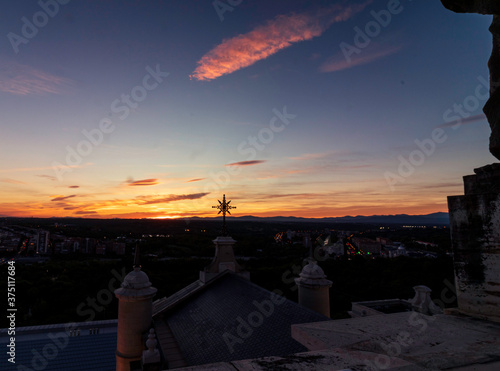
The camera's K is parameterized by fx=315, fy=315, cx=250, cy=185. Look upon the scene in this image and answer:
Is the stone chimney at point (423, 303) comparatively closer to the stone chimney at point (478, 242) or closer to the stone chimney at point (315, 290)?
the stone chimney at point (315, 290)

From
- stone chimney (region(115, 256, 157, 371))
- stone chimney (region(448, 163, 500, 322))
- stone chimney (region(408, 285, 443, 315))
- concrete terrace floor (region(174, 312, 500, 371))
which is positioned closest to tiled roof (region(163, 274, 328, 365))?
stone chimney (region(115, 256, 157, 371))

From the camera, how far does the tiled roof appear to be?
8.38 meters

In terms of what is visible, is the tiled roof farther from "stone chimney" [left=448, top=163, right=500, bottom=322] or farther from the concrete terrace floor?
"stone chimney" [left=448, top=163, right=500, bottom=322]

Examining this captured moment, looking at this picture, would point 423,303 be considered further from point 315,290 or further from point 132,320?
point 132,320

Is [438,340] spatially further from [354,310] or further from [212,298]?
[354,310]

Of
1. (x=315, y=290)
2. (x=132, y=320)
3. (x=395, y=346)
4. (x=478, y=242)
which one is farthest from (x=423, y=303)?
(x=132, y=320)

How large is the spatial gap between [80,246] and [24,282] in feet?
161

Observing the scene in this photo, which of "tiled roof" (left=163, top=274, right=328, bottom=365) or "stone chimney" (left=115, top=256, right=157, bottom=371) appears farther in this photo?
"stone chimney" (left=115, top=256, right=157, bottom=371)

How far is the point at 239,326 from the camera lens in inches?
387

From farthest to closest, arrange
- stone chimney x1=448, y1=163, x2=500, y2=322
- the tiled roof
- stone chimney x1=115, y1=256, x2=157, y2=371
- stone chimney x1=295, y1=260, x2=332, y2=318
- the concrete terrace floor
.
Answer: stone chimney x1=295, y1=260, x2=332, y2=318
stone chimney x1=115, y1=256, x2=157, y2=371
the tiled roof
stone chimney x1=448, y1=163, x2=500, y2=322
the concrete terrace floor

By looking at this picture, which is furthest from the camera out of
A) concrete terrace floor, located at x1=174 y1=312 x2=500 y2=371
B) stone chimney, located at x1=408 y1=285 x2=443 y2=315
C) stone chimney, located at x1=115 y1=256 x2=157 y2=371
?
stone chimney, located at x1=115 y1=256 x2=157 y2=371

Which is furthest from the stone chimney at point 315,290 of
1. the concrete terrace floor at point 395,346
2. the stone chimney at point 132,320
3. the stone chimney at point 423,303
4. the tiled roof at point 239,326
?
the concrete terrace floor at point 395,346

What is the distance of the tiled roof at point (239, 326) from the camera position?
330 inches

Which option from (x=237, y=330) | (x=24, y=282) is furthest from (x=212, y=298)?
(x=24, y=282)
